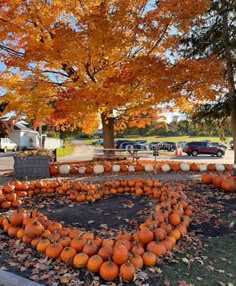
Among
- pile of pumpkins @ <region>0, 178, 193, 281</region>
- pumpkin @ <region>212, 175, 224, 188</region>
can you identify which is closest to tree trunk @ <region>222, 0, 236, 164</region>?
pumpkin @ <region>212, 175, 224, 188</region>

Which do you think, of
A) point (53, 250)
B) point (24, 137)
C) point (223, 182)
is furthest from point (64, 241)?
point (24, 137)

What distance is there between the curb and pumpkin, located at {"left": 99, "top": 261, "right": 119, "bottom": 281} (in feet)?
2.00

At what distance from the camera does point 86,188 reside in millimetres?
6734

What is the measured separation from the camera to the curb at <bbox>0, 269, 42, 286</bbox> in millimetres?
3049

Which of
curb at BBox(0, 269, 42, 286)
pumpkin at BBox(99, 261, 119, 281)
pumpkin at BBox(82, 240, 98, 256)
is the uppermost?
pumpkin at BBox(82, 240, 98, 256)

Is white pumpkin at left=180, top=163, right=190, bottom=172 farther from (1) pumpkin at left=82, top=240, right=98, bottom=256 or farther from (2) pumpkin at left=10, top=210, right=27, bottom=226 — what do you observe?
(1) pumpkin at left=82, top=240, right=98, bottom=256

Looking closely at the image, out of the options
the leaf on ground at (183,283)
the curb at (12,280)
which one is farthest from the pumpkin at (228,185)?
the curb at (12,280)

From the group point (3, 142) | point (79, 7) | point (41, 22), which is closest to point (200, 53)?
point (79, 7)

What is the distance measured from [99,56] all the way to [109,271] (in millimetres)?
9199

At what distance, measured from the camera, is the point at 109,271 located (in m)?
3.14

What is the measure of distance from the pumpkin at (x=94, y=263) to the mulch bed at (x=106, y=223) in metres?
0.06

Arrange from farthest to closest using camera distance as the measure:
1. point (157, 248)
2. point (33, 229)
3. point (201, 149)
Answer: point (201, 149) → point (33, 229) → point (157, 248)

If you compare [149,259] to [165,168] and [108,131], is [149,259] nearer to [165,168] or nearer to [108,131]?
[165,168]

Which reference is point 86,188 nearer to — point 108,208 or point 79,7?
point 108,208
